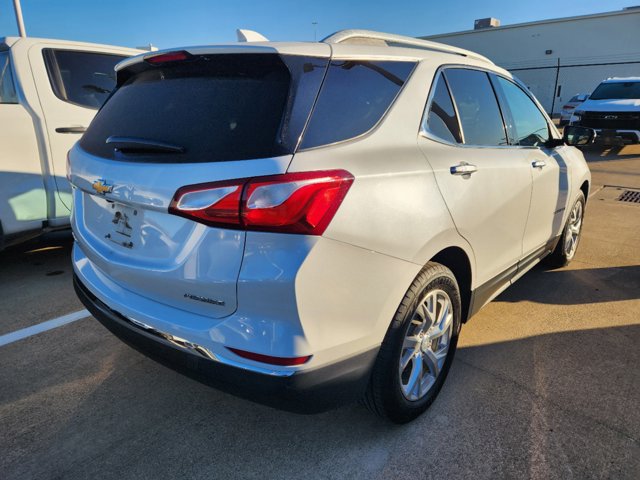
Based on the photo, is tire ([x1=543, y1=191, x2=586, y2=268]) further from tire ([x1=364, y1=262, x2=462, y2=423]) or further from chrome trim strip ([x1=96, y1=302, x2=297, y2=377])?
chrome trim strip ([x1=96, y1=302, x2=297, y2=377])

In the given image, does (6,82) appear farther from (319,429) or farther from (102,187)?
(319,429)

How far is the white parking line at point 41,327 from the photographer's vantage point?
10.2 ft

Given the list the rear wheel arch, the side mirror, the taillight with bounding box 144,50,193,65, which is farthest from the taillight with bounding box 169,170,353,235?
the side mirror

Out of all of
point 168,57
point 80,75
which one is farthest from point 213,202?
point 80,75

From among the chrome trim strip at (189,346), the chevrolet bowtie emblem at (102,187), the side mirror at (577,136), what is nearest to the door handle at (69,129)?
the chevrolet bowtie emblem at (102,187)

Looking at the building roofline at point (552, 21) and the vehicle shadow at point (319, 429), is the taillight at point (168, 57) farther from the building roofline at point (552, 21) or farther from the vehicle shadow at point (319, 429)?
the building roofline at point (552, 21)

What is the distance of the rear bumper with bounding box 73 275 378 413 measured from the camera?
1.71m

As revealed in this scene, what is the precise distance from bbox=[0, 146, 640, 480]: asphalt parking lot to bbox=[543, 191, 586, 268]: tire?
2.93 ft

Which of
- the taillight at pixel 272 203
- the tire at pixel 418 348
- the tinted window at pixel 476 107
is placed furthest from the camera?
the tinted window at pixel 476 107

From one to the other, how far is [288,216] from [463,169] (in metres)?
1.12

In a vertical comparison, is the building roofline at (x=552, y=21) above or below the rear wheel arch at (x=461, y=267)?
above

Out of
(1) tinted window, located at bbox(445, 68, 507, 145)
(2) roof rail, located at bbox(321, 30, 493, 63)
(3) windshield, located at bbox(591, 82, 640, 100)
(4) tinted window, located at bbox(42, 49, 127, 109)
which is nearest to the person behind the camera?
(2) roof rail, located at bbox(321, 30, 493, 63)

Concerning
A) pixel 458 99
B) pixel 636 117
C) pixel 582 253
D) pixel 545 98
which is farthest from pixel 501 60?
pixel 458 99

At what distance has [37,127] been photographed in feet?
12.9
